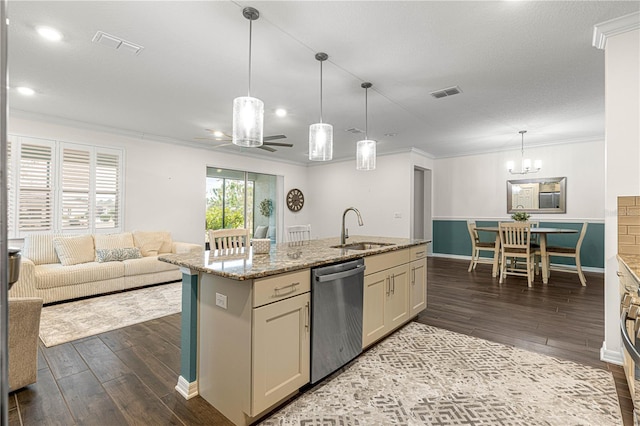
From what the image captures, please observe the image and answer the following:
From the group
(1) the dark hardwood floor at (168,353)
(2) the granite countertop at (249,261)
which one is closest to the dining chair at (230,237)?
(2) the granite countertop at (249,261)

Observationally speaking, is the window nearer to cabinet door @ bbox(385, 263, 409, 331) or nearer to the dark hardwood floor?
the dark hardwood floor

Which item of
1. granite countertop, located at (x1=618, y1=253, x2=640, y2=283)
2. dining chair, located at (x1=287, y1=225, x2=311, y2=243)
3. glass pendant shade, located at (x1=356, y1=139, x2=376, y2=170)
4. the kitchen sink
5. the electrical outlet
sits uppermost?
glass pendant shade, located at (x1=356, y1=139, x2=376, y2=170)

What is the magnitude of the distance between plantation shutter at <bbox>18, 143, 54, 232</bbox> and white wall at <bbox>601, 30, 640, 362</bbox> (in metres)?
6.70

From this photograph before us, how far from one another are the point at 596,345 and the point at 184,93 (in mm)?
4955

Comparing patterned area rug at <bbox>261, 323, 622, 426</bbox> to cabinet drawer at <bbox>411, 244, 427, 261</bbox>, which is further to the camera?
cabinet drawer at <bbox>411, 244, 427, 261</bbox>

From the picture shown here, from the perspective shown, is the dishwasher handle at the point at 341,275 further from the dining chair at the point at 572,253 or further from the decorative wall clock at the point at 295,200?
the decorative wall clock at the point at 295,200

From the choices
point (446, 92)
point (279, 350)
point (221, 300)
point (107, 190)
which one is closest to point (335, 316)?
point (279, 350)

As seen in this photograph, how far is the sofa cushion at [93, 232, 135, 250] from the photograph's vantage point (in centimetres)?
474

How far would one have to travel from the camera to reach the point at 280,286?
5.90 ft

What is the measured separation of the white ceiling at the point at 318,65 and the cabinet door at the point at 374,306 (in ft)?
6.61

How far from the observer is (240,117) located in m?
2.35

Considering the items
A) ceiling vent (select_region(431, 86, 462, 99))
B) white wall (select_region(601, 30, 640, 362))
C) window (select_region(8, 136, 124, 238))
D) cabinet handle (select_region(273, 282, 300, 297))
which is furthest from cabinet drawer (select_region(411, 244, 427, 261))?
window (select_region(8, 136, 124, 238))

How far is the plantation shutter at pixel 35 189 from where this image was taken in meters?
4.38

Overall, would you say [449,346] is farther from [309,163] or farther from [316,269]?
[309,163]
